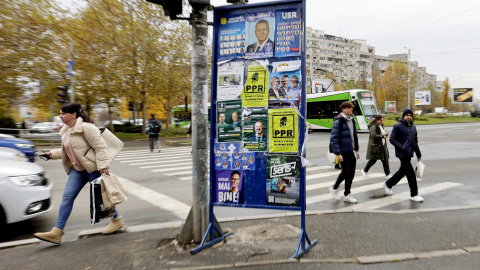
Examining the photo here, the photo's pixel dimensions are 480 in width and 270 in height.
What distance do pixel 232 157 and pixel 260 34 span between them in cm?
153

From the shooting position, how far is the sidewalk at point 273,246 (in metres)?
3.93

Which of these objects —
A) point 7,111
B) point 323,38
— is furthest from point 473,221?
point 323,38

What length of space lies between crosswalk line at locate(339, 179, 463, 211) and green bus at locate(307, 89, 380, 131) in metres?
16.4

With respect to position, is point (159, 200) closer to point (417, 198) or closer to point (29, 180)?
point (29, 180)

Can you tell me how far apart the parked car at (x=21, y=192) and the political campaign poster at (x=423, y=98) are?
68.8 metres

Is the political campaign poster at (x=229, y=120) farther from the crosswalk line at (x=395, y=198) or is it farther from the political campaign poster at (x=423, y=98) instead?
the political campaign poster at (x=423, y=98)

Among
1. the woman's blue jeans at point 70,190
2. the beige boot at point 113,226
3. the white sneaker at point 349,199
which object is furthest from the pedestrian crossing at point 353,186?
the woman's blue jeans at point 70,190

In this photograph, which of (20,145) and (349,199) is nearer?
(349,199)

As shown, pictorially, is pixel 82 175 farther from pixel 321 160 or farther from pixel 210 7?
pixel 321 160

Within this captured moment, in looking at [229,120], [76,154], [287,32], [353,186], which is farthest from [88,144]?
[353,186]

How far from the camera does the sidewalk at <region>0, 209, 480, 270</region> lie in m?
3.93

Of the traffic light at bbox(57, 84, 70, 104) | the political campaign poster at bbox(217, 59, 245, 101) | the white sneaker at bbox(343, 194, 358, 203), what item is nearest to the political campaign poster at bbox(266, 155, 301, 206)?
the political campaign poster at bbox(217, 59, 245, 101)

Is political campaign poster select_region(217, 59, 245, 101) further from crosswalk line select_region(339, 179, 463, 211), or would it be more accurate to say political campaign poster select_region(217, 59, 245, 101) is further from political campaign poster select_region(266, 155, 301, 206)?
crosswalk line select_region(339, 179, 463, 211)

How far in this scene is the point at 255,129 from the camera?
13.8 ft
